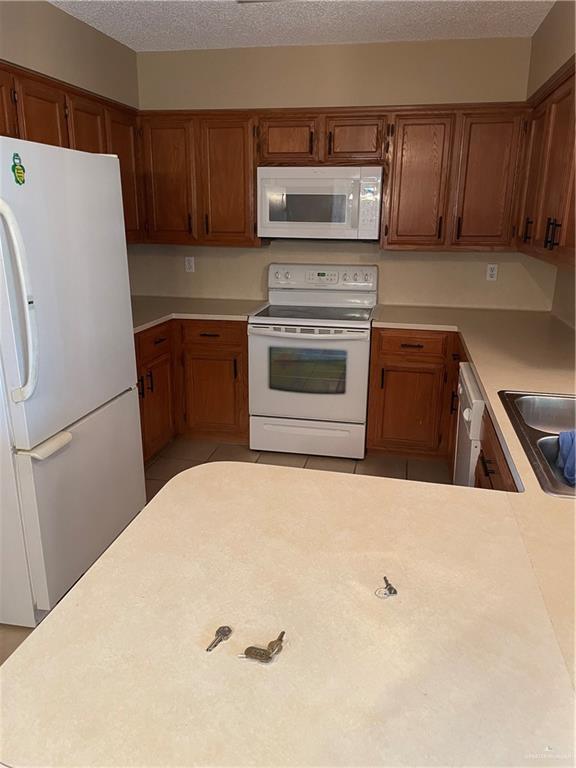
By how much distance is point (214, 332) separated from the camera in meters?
3.55

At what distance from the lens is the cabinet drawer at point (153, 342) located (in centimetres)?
319

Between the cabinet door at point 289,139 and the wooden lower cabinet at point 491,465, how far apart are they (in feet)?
7.01

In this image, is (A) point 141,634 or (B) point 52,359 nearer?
(A) point 141,634

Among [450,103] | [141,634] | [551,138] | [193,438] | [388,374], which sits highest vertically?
[450,103]

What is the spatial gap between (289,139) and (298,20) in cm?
64

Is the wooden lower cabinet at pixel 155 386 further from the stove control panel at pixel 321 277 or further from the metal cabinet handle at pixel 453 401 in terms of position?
the metal cabinet handle at pixel 453 401

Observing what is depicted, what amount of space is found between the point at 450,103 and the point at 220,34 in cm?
137

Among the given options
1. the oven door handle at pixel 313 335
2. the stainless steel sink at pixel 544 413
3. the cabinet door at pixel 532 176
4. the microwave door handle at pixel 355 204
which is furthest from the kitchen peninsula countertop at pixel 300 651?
the microwave door handle at pixel 355 204

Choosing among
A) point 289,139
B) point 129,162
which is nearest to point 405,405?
point 289,139

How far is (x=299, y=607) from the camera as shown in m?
0.89

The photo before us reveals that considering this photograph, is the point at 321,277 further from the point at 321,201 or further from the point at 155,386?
the point at 155,386

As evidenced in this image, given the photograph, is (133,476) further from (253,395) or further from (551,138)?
(551,138)

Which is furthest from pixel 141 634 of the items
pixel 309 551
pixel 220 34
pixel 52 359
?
pixel 220 34

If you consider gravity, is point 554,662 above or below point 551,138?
below
